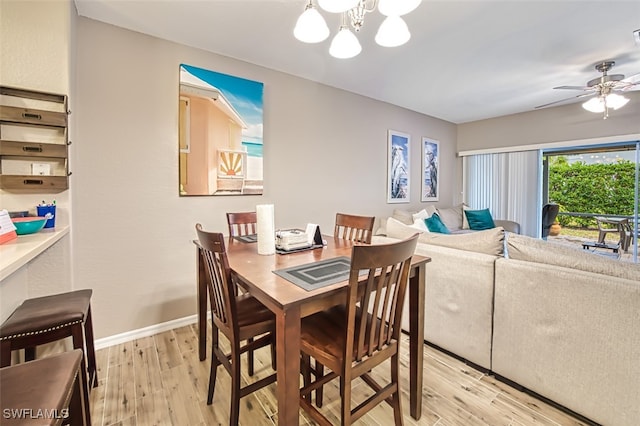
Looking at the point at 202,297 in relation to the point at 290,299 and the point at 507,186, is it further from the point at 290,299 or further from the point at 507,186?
the point at 507,186

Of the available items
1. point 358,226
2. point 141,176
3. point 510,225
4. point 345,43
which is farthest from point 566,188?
point 141,176

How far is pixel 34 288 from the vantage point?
176cm

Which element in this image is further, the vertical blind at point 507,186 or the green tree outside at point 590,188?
the vertical blind at point 507,186

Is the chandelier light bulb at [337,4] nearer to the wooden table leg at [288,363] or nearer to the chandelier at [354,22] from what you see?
the chandelier at [354,22]

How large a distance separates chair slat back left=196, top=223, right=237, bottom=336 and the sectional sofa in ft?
4.98

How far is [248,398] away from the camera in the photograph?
172 cm

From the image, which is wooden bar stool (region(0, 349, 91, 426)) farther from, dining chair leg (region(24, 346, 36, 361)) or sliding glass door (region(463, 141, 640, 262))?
sliding glass door (region(463, 141, 640, 262))

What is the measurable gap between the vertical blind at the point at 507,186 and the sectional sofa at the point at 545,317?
3679 mm

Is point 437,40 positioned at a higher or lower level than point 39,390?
higher

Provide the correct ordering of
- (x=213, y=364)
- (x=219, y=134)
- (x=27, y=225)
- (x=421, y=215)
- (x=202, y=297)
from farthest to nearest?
(x=421, y=215), (x=219, y=134), (x=202, y=297), (x=213, y=364), (x=27, y=225)

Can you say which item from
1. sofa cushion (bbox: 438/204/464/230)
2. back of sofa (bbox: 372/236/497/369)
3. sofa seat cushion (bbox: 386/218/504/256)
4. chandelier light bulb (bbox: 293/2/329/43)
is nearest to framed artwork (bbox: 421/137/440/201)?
sofa cushion (bbox: 438/204/464/230)

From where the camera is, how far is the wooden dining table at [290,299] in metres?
1.04

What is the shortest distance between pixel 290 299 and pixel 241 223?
150 centimetres

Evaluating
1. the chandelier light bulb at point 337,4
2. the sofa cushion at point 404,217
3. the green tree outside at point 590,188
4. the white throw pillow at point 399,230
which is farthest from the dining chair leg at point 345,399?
the green tree outside at point 590,188
